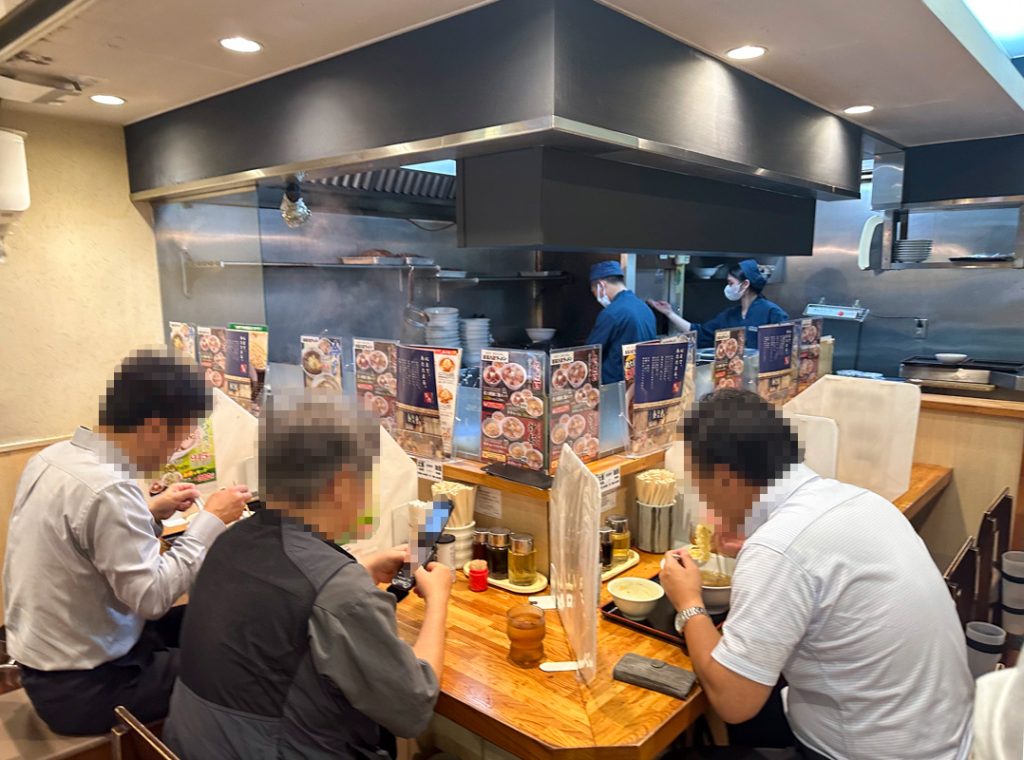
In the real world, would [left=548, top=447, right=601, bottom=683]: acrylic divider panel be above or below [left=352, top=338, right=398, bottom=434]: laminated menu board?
below

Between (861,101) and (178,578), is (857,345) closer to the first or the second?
(861,101)

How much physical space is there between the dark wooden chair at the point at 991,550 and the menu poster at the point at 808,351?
885mm

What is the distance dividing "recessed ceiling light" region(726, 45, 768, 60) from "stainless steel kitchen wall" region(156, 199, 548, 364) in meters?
2.17

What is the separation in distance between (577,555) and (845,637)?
0.54 metres

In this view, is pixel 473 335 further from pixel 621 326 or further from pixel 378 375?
pixel 378 375

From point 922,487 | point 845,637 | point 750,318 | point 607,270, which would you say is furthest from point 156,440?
point 750,318

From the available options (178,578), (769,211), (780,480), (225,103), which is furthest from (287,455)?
(769,211)

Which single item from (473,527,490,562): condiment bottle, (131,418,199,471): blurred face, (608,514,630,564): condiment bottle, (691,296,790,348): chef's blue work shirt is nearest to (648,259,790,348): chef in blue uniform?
(691,296,790,348): chef's blue work shirt

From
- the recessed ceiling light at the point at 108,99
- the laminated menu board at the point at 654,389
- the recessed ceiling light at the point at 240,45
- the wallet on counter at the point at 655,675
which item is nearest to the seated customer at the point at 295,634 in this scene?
the wallet on counter at the point at 655,675

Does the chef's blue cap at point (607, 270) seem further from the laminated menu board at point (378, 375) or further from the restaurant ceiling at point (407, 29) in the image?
the laminated menu board at point (378, 375)

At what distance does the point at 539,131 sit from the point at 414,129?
454 mm

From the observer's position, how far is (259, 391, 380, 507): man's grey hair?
1.19 m

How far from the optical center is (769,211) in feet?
10.1

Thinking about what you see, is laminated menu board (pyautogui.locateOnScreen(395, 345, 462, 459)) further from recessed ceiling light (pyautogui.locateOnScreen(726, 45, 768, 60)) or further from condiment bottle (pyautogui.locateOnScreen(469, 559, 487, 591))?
recessed ceiling light (pyautogui.locateOnScreen(726, 45, 768, 60))
